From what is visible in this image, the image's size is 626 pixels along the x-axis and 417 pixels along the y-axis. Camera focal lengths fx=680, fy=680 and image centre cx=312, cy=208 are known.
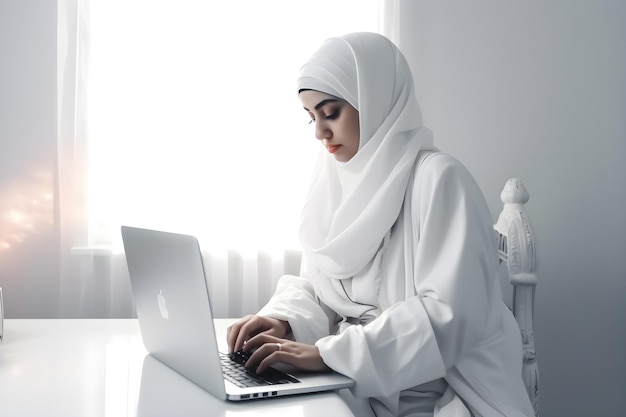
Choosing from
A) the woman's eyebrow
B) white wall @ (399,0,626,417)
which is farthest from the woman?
white wall @ (399,0,626,417)

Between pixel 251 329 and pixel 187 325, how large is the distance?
0.31m

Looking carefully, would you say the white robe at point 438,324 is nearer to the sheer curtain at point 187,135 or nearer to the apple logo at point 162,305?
the apple logo at point 162,305

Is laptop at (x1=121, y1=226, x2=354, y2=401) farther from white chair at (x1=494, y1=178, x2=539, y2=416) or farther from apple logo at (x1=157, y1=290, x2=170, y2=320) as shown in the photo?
white chair at (x1=494, y1=178, x2=539, y2=416)

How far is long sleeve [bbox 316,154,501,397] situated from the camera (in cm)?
117

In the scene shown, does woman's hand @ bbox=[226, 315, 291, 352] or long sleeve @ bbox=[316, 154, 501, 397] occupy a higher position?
long sleeve @ bbox=[316, 154, 501, 397]

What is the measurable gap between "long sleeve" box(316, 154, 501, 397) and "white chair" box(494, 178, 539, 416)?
1.31 ft

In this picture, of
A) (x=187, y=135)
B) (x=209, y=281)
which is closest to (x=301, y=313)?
(x=209, y=281)

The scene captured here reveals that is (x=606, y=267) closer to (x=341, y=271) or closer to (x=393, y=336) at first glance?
(x=341, y=271)

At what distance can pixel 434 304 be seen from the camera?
1233mm

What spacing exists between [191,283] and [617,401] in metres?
1.93

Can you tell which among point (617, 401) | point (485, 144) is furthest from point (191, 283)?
point (617, 401)

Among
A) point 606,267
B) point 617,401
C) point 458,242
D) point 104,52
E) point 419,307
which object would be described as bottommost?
point 617,401

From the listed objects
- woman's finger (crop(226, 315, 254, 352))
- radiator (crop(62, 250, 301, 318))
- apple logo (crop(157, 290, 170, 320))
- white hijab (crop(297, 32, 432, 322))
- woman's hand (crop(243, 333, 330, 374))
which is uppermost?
white hijab (crop(297, 32, 432, 322))

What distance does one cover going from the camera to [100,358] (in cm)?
129
